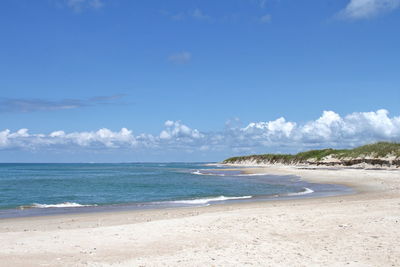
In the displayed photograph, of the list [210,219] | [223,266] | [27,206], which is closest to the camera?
[223,266]

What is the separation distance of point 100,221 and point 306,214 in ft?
30.8

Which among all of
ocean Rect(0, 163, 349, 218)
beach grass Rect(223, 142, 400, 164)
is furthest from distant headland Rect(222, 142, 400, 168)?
ocean Rect(0, 163, 349, 218)

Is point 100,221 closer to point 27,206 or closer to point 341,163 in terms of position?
point 27,206

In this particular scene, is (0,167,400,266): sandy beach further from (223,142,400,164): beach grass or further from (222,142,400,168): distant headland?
(223,142,400,164): beach grass

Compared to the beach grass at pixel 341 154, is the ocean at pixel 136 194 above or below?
below

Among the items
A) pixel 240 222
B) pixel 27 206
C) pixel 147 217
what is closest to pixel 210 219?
pixel 240 222

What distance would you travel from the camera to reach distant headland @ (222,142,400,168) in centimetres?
7625

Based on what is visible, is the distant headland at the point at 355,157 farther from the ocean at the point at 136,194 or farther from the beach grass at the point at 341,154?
the ocean at the point at 136,194

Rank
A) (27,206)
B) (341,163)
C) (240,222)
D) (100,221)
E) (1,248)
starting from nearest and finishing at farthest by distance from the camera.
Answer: (1,248) → (240,222) → (100,221) → (27,206) → (341,163)

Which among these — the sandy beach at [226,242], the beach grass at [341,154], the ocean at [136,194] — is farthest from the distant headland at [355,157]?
the sandy beach at [226,242]

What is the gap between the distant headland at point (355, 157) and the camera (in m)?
76.2

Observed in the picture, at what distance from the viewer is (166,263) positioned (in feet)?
33.1

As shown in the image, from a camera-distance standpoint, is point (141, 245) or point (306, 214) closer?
point (141, 245)

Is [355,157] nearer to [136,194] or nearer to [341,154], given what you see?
[341,154]
